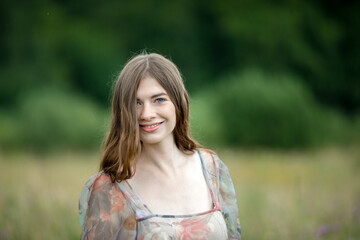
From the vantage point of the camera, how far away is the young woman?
6.54 ft

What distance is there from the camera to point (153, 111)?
2.09 m

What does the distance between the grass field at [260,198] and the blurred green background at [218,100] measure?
0.02 metres

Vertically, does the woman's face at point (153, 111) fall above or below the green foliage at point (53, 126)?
above

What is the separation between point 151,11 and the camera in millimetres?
15812

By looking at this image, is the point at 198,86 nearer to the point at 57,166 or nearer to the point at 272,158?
the point at 272,158

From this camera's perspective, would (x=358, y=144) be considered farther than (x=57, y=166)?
Yes

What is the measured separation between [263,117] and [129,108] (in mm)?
8502

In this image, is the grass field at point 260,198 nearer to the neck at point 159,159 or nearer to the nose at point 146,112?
the neck at point 159,159

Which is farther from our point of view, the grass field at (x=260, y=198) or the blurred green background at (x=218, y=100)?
the blurred green background at (x=218, y=100)

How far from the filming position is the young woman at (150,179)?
199 cm

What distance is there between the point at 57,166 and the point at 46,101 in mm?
3112

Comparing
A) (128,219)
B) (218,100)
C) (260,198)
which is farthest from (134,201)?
(218,100)

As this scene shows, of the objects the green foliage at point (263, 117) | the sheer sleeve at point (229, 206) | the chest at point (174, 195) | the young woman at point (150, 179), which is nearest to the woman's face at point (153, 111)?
the young woman at point (150, 179)

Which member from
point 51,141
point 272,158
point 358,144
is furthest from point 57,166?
point 358,144
